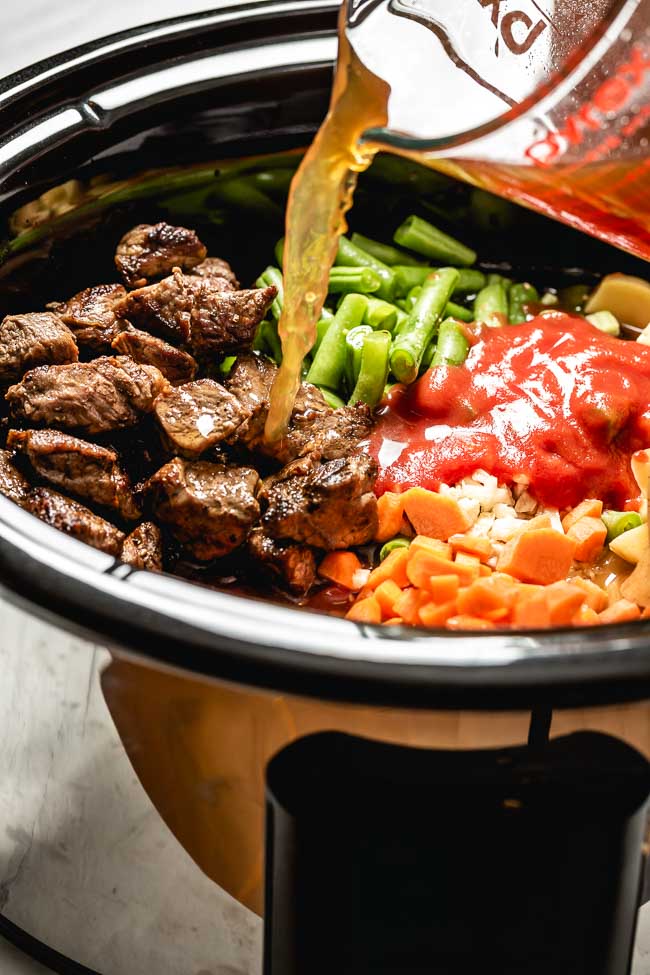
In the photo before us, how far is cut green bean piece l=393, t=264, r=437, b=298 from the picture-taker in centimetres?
255

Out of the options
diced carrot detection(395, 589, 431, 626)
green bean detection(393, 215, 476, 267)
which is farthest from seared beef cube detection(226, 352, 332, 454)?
green bean detection(393, 215, 476, 267)

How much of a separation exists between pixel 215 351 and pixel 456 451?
19.5 inches

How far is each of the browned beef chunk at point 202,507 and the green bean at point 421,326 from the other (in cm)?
51

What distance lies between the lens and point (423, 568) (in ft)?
5.87

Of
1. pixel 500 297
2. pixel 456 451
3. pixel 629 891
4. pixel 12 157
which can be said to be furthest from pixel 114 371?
pixel 629 891

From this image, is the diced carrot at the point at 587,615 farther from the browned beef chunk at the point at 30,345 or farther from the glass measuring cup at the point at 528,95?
the browned beef chunk at the point at 30,345

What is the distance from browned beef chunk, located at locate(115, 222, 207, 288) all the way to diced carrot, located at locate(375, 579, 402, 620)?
2.76 ft

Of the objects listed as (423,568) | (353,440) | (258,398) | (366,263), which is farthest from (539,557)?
(366,263)

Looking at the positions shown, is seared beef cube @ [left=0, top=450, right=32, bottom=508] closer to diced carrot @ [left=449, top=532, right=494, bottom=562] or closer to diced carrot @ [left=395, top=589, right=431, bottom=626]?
diced carrot @ [left=395, top=589, right=431, bottom=626]

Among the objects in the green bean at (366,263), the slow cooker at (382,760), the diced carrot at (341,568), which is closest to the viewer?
the slow cooker at (382,760)

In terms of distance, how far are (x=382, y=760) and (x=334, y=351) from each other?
4.10 feet

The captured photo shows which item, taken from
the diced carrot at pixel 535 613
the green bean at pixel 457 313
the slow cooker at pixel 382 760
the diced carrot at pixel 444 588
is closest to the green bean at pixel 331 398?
the green bean at pixel 457 313

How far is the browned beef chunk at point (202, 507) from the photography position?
1.89 metres

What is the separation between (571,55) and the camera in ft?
5.49
